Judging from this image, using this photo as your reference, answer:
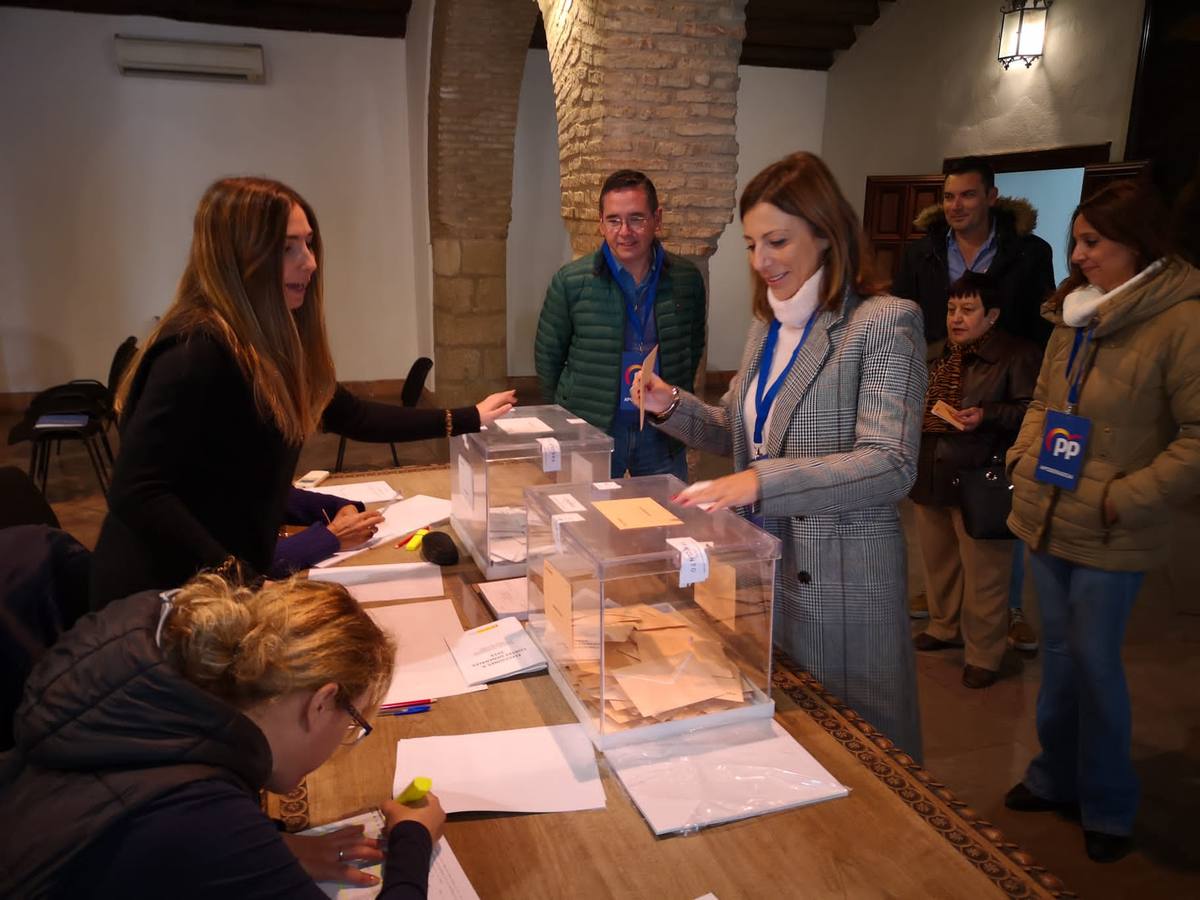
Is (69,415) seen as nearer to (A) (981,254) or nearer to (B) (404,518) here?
(B) (404,518)

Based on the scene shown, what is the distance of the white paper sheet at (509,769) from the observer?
4.03 ft

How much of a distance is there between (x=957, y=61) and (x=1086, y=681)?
20.9 ft

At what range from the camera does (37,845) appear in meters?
0.83

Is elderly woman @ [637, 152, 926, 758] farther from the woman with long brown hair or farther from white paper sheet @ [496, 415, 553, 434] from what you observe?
the woman with long brown hair

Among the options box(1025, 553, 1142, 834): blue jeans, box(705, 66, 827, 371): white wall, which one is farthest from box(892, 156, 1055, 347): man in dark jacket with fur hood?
box(705, 66, 827, 371): white wall

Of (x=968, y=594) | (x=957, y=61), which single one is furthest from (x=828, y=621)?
(x=957, y=61)

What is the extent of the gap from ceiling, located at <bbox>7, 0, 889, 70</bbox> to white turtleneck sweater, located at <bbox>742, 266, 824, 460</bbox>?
19.6 feet

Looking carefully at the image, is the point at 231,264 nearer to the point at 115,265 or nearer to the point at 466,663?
the point at 466,663

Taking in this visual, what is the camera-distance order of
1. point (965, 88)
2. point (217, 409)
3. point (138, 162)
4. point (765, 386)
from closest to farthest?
point (217, 409)
point (765, 386)
point (965, 88)
point (138, 162)

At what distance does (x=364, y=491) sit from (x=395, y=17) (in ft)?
21.1

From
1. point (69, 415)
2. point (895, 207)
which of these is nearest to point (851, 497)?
point (69, 415)

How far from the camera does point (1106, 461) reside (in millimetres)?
2166

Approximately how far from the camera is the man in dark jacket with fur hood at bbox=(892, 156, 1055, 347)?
130 inches

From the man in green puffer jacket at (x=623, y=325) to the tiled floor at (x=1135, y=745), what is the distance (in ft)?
4.33
